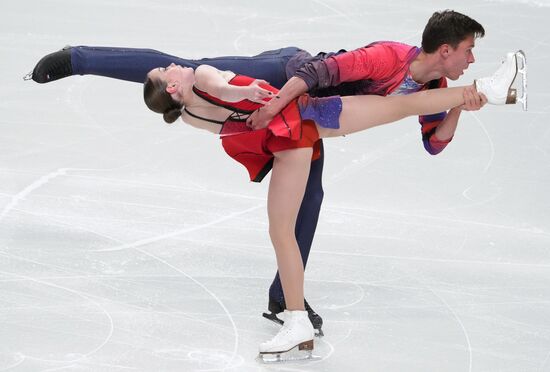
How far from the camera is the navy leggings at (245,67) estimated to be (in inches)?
171

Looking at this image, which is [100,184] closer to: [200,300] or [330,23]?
[200,300]

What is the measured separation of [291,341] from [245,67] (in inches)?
47.9

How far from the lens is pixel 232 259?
4855 mm

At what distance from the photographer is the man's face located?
4082mm

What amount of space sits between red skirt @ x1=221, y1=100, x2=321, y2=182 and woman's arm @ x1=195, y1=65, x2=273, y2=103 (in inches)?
4.4

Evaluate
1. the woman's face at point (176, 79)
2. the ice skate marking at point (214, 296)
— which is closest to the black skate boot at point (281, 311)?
the ice skate marking at point (214, 296)

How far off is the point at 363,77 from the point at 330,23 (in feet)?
11.4

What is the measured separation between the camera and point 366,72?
4.05m

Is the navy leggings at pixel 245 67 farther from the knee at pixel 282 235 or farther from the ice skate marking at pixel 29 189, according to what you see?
the ice skate marking at pixel 29 189

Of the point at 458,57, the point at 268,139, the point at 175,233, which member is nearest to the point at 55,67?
the point at 175,233

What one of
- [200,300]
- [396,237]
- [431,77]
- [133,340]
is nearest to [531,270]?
[396,237]

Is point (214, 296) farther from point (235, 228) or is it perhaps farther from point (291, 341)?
point (235, 228)

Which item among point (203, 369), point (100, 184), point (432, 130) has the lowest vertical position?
point (203, 369)

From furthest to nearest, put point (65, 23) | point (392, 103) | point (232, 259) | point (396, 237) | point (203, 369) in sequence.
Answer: point (65, 23), point (396, 237), point (232, 259), point (392, 103), point (203, 369)
